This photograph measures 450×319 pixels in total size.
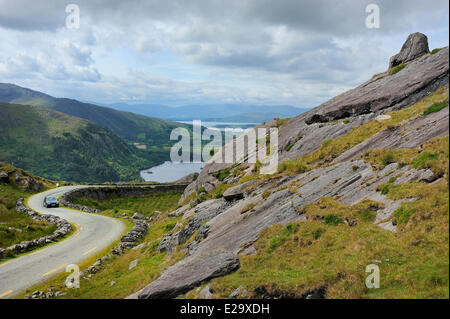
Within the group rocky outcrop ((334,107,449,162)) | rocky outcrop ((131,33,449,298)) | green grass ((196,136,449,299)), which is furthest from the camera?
rocky outcrop ((334,107,449,162))

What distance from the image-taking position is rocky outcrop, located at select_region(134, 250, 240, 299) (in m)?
12.8

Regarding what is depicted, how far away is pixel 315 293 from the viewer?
1065 cm

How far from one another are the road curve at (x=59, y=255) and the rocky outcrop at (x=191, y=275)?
11.5m

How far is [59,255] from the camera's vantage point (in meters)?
26.9

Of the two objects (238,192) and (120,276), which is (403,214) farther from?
(120,276)

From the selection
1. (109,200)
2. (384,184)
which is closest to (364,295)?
(384,184)

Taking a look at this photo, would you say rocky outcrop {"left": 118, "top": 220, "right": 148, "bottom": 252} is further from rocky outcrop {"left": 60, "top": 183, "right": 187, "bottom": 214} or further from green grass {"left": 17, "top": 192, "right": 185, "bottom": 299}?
rocky outcrop {"left": 60, "top": 183, "right": 187, "bottom": 214}

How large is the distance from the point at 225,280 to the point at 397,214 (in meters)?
7.87

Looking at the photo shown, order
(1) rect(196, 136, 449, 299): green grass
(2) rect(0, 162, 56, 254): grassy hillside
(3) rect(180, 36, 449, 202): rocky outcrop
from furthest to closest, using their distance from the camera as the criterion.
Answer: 1. (2) rect(0, 162, 56, 254): grassy hillside
2. (3) rect(180, 36, 449, 202): rocky outcrop
3. (1) rect(196, 136, 449, 299): green grass

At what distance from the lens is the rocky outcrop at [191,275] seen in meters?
12.8

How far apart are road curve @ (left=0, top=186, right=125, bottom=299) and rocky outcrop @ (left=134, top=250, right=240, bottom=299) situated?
1145cm

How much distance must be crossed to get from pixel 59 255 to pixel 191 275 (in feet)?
64.5

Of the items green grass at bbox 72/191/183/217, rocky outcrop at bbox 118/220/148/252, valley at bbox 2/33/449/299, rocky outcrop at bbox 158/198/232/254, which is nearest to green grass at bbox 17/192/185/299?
valley at bbox 2/33/449/299
